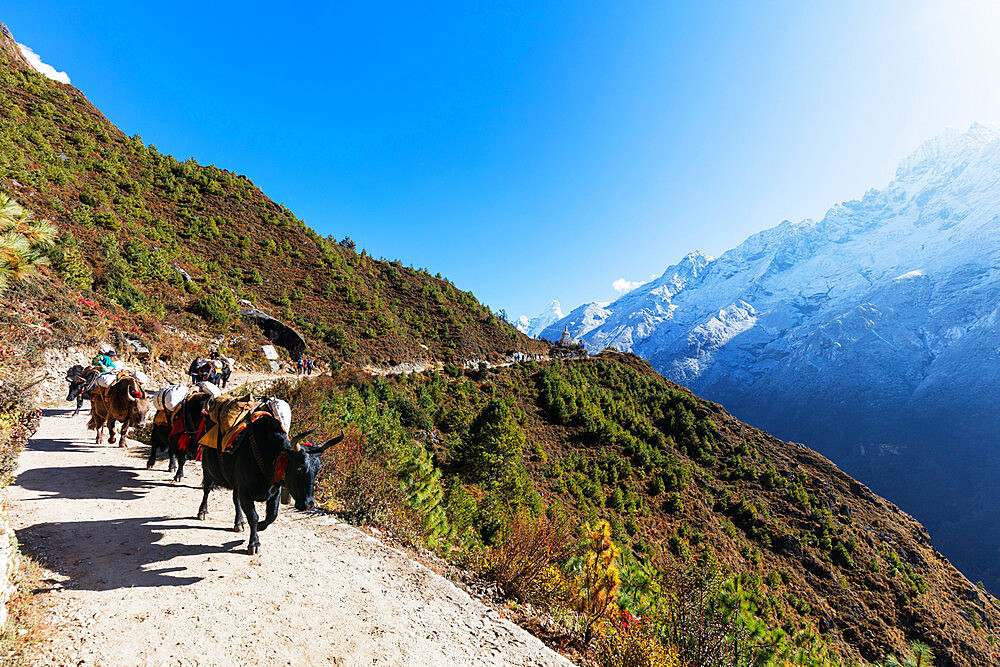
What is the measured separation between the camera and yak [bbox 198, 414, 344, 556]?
4.14 metres

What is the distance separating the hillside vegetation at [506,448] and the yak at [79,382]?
1.25 meters

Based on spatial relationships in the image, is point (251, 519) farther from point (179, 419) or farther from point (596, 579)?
point (596, 579)

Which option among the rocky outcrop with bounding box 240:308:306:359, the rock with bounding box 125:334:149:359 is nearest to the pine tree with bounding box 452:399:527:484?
the rock with bounding box 125:334:149:359

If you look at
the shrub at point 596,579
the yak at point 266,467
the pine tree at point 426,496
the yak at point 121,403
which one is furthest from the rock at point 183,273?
the shrub at point 596,579

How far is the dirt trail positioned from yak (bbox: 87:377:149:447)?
2248mm

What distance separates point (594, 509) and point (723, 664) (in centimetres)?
1672

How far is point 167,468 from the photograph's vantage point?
7.27 metres

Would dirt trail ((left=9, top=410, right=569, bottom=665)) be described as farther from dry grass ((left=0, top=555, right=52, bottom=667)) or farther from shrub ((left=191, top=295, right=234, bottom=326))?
shrub ((left=191, top=295, right=234, bottom=326))

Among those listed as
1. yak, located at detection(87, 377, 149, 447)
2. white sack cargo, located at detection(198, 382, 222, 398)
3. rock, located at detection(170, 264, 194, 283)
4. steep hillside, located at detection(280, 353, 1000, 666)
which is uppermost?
rock, located at detection(170, 264, 194, 283)

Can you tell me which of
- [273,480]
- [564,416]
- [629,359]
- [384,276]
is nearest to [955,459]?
[629,359]

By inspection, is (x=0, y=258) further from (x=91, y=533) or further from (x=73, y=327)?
(x=73, y=327)

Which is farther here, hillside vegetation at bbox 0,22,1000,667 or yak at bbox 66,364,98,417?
yak at bbox 66,364,98,417

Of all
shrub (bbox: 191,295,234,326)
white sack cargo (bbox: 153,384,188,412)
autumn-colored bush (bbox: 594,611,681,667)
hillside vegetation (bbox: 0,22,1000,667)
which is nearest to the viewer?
autumn-colored bush (bbox: 594,611,681,667)

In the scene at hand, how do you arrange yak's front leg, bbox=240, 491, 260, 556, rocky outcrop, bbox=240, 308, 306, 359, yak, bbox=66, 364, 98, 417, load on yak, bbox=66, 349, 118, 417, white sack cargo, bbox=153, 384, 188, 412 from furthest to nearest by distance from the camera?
rocky outcrop, bbox=240, 308, 306, 359 → yak, bbox=66, 364, 98, 417 → load on yak, bbox=66, 349, 118, 417 → white sack cargo, bbox=153, 384, 188, 412 → yak's front leg, bbox=240, 491, 260, 556
